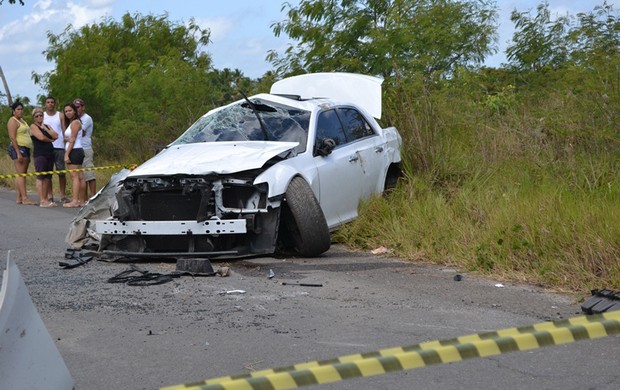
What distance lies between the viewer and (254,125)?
36.2 ft

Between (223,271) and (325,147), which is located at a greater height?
(325,147)

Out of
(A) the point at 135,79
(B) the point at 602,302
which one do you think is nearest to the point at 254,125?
(B) the point at 602,302

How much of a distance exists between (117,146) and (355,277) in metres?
16.2

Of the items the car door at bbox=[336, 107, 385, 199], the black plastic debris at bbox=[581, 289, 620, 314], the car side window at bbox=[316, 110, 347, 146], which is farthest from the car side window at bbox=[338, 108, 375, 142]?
the black plastic debris at bbox=[581, 289, 620, 314]

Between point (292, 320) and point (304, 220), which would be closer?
point (292, 320)

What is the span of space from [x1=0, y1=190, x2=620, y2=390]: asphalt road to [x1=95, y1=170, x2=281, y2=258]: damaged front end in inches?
8.9

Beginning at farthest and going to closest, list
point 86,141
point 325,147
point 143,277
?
1. point 86,141
2. point 325,147
3. point 143,277

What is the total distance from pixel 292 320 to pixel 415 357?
3764 millimetres

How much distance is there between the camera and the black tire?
9.69 meters

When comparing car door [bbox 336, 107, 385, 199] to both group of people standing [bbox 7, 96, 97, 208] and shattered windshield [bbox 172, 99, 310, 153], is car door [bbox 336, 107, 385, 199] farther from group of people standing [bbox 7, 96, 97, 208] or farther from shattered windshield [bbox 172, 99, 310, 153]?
group of people standing [bbox 7, 96, 97, 208]

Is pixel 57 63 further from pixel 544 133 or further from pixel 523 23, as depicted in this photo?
pixel 544 133

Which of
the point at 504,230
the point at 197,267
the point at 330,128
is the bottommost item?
the point at 197,267

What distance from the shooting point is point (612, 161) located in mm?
10734

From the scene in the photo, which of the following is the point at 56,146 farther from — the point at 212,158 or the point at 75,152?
the point at 212,158
